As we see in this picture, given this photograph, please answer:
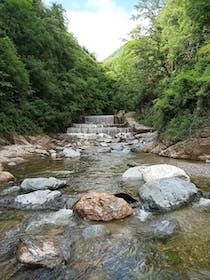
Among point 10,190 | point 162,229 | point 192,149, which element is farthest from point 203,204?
point 192,149

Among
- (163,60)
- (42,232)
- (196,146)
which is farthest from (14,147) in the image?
(163,60)

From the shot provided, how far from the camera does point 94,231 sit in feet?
12.2

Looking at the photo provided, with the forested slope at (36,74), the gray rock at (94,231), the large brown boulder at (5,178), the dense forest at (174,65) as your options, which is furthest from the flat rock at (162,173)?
the forested slope at (36,74)

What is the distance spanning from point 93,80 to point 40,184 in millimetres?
23277

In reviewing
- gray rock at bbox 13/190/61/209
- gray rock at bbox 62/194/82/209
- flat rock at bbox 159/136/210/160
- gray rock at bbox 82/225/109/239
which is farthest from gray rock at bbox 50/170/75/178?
flat rock at bbox 159/136/210/160

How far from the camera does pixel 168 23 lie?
55.7ft

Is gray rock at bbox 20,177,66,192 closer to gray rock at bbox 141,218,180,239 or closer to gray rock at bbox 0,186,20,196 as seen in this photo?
gray rock at bbox 0,186,20,196

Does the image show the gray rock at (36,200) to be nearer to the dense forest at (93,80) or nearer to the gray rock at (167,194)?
the gray rock at (167,194)

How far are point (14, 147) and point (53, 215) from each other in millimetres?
7414

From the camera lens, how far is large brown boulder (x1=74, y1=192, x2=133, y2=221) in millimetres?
4145

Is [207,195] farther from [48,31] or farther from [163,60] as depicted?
[48,31]

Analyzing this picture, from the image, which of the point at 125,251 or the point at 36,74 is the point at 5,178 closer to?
the point at 125,251

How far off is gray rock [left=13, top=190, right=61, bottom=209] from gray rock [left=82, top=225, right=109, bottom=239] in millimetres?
1290

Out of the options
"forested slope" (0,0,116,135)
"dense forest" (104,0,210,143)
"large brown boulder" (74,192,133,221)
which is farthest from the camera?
"forested slope" (0,0,116,135)
